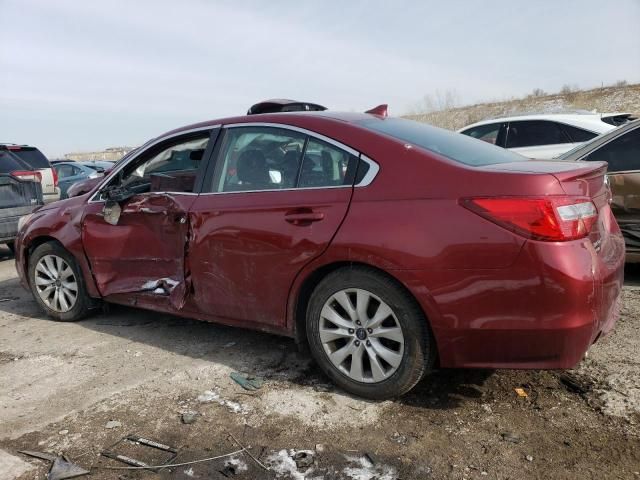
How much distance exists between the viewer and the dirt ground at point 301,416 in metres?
2.47

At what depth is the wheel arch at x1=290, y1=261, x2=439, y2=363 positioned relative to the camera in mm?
2832

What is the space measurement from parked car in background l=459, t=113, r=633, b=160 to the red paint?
5888 mm

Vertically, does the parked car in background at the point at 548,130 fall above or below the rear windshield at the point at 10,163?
below

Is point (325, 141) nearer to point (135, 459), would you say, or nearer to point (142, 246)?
point (142, 246)

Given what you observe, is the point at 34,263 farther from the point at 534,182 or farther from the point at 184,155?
the point at 534,182

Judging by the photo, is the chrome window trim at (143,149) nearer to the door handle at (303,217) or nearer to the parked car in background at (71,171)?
the door handle at (303,217)

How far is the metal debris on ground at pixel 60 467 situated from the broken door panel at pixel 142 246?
1345mm

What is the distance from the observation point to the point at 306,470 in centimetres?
246

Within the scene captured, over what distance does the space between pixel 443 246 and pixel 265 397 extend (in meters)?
1.40

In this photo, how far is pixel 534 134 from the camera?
29.0ft

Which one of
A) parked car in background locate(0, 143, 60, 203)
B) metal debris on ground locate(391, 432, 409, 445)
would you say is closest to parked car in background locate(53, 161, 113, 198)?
parked car in background locate(0, 143, 60, 203)

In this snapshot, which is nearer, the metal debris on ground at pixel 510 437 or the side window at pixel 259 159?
the metal debris on ground at pixel 510 437

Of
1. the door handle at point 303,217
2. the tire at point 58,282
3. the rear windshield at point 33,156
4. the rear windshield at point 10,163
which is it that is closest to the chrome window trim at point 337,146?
the door handle at point 303,217

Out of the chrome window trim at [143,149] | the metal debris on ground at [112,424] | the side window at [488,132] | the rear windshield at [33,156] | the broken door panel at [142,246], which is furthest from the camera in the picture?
→ the rear windshield at [33,156]
